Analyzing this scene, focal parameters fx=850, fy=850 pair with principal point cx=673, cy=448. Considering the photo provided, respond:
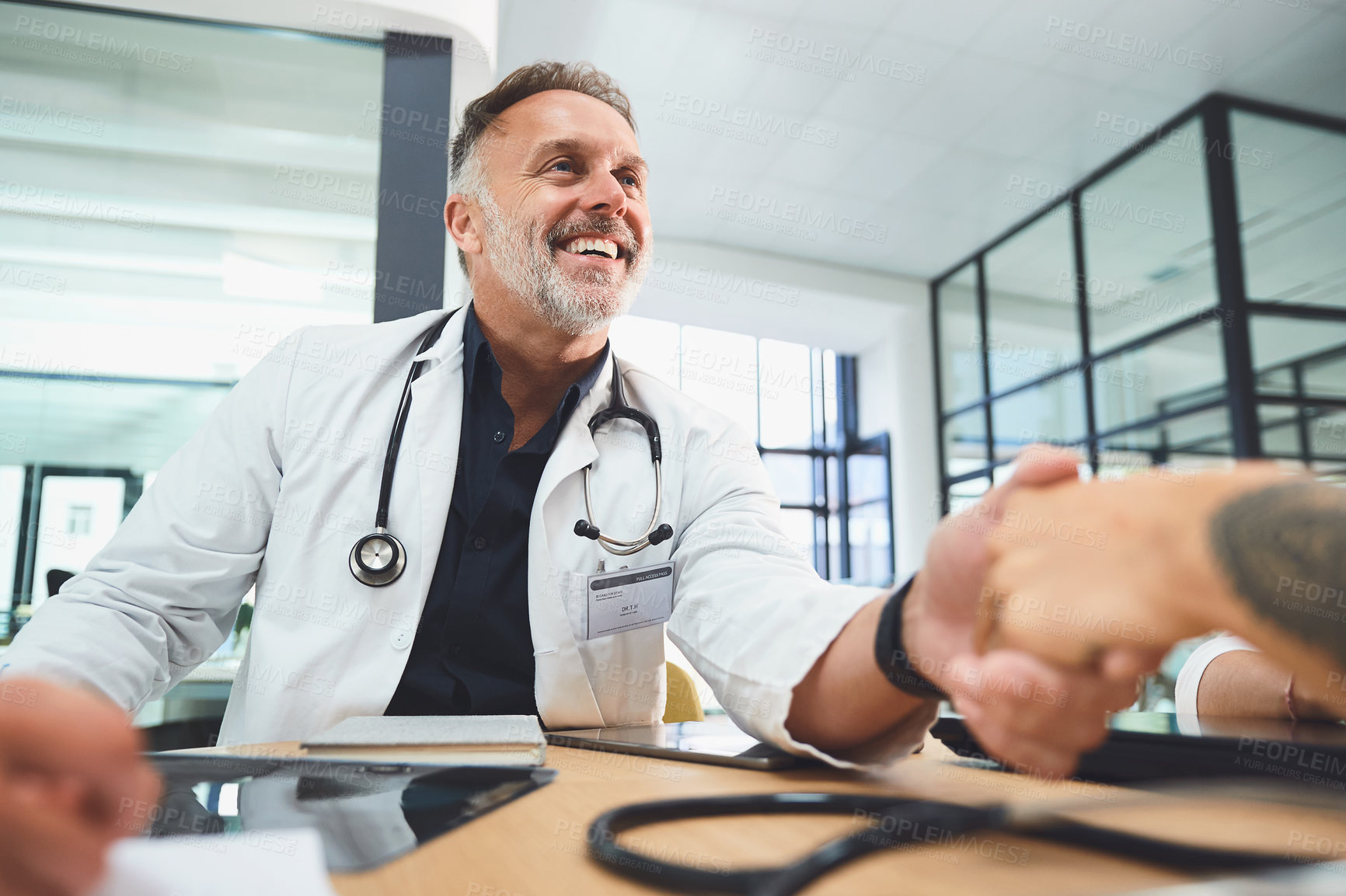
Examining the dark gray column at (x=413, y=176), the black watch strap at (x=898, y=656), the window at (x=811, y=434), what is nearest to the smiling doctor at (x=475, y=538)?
the black watch strap at (x=898, y=656)

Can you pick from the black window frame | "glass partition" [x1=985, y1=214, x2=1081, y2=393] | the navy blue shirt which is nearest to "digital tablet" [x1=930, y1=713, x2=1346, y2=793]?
the navy blue shirt

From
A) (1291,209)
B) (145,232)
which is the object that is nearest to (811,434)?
(1291,209)

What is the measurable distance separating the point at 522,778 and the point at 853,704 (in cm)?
27

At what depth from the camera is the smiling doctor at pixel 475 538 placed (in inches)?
38.8

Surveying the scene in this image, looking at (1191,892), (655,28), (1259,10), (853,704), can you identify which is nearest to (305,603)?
(853,704)

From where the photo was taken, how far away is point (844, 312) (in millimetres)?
7395

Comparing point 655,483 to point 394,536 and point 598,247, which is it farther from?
point 598,247

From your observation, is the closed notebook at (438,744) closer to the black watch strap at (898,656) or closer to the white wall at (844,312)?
the black watch strap at (898,656)

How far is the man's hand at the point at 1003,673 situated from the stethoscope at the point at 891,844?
0.17 feet

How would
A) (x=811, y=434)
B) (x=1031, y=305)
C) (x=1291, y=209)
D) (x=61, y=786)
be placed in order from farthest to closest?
(x=811, y=434)
(x=1031, y=305)
(x=1291, y=209)
(x=61, y=786)

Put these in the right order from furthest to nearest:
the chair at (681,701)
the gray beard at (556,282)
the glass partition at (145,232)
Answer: the glass partition at (145,232), the chair at (681,701), the gray beard at (556,282)

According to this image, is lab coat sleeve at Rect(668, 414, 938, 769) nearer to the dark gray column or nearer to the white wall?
the dark gray column

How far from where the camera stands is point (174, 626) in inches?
43.1

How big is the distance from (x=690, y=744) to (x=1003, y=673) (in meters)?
0.45
